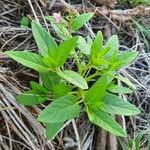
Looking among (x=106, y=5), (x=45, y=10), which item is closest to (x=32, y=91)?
(x=45, y=10)

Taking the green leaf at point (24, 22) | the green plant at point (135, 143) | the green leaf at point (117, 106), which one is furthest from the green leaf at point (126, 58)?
the green leaf at point (24, 22)

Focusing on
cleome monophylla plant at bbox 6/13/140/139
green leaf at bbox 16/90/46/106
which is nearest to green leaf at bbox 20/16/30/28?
cleome monophylla plant at bbox 6/13/140/139

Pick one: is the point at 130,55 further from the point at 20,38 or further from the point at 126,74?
the point at 20,38

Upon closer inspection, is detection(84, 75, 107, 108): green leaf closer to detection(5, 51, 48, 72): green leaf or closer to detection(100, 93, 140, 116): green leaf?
detection(100, 93, 140, 116): green leaf

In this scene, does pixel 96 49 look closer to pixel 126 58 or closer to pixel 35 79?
pixel 126 58

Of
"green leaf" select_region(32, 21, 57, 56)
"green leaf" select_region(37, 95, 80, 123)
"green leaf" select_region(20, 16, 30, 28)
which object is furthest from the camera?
"green leaf" select_region(20, 16, 30, 28)

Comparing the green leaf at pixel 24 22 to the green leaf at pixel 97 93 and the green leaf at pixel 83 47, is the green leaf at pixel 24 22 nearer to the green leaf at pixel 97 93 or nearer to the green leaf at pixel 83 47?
the green leaf at pixel 83 47

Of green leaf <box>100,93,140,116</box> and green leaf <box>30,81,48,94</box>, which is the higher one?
green leaf <box>30,81,48,94</box>

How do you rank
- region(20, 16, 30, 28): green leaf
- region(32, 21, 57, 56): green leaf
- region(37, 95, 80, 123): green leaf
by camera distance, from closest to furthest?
region(37, 95, 80, 123): green leaf
region(32, 21, 57, 56): green leaf
region(20, 16, 30, 28): green leaf
